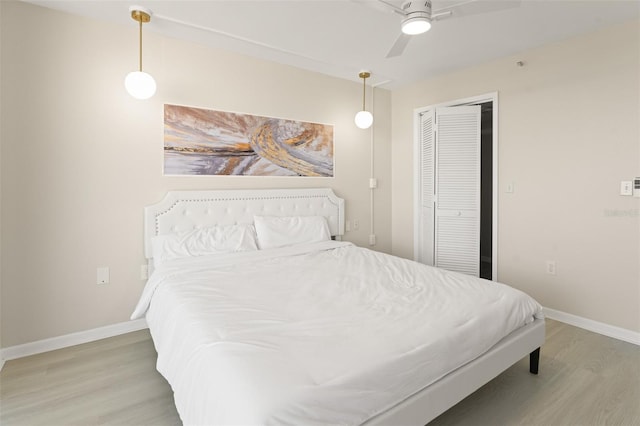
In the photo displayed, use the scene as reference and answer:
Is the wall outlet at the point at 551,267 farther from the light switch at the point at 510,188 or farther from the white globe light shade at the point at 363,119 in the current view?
the white globe light shade at the point at 363,119

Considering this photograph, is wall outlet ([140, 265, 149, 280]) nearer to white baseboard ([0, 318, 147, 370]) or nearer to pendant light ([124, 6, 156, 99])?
white baseboard ([0, 318, 147, 370])

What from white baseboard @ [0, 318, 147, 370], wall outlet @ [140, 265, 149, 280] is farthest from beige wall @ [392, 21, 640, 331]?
white baseboard @ [0, 318, 147, 370]

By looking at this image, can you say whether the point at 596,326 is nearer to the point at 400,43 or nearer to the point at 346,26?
the point at 400,43

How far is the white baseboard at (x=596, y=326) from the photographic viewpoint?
274 cm

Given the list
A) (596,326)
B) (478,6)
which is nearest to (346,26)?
(478,6)

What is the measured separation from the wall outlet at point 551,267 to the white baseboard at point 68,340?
375 centimetres

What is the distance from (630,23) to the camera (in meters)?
2.71

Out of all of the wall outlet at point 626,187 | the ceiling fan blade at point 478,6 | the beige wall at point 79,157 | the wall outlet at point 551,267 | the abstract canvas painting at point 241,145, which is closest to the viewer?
the ceiling fan blade at point 478,6

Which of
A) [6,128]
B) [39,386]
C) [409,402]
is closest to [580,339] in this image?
[409,402]

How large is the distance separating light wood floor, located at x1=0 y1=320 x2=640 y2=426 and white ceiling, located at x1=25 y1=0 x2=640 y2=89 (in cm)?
233

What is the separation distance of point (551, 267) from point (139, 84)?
12.8 feet

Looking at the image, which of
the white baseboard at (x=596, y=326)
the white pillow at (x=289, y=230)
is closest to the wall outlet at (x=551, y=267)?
the white baseboard at (x=596, y=326)

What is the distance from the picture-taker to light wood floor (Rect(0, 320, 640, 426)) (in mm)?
1838

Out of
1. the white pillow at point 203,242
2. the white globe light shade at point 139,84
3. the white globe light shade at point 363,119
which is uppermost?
the white globe light shade at point 363,119
